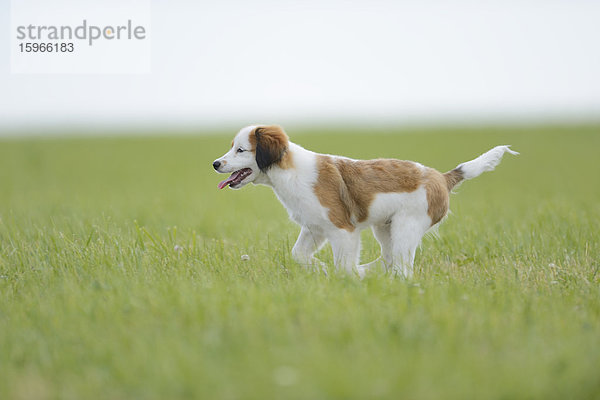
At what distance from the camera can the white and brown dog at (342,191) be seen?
5812 mm

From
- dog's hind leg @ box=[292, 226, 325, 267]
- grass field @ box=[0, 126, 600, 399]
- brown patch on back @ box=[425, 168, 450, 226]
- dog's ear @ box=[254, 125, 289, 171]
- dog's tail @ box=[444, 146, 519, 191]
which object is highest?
dog's ear @ box=[254, 125, 289, 171]

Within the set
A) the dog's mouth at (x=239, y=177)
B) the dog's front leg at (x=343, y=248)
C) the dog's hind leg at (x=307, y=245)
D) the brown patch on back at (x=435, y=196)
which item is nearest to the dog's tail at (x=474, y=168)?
the brown patch on back at (x=435, y=196)

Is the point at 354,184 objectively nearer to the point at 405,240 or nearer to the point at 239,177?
the point at 405,240

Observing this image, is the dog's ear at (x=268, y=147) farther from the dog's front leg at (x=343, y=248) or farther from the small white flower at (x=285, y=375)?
the small white flower at (x=285, y=375)

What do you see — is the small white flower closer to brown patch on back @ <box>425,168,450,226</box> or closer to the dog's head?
the dog's head

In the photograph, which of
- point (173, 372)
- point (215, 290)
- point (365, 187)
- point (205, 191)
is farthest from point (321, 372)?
point (205, 191)

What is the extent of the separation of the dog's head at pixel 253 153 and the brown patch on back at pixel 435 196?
1514 mm

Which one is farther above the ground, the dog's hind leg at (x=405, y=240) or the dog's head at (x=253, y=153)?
the dog's head at (x=253, y=153)

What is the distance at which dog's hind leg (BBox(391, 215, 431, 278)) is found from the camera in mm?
5836

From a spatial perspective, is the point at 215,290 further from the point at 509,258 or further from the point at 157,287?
the point at 509,258

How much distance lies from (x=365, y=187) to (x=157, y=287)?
2.28m

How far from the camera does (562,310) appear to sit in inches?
185

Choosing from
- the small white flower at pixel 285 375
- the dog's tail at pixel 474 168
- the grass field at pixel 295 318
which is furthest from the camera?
the dog's tail at pixel 474 168

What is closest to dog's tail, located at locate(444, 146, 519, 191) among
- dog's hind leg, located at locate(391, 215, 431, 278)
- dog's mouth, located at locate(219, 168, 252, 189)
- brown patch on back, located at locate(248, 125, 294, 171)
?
dog's hind leg, located at locate(391, 215, 431, 278)
